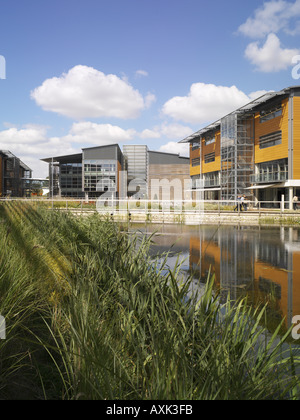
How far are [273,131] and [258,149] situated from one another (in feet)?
12.0

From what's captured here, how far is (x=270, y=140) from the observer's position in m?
33.9

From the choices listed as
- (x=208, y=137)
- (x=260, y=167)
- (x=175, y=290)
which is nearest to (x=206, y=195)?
(x=208, y=137)

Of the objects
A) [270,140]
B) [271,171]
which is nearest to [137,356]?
[271,171]

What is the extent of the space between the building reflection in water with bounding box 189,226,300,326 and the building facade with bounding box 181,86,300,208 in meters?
18.3

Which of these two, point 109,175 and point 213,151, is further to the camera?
point 109,175

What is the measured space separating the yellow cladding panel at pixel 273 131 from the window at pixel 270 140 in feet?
1.00

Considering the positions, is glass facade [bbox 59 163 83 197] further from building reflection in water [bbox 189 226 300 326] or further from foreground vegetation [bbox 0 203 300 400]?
foreground vegetation [bbox 0 203 300 400]

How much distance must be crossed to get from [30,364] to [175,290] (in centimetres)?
120

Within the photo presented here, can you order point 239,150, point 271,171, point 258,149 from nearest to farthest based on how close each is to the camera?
point 271,171 → point 258,149 → point 239,150

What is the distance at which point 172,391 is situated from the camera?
1.94 meters

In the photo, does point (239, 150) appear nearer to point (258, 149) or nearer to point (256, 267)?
point (258, 149)

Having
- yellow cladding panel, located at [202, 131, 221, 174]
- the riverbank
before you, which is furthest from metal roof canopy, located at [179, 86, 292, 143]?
the riverbank

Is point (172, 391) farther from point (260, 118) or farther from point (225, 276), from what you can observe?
point (260, 118)
